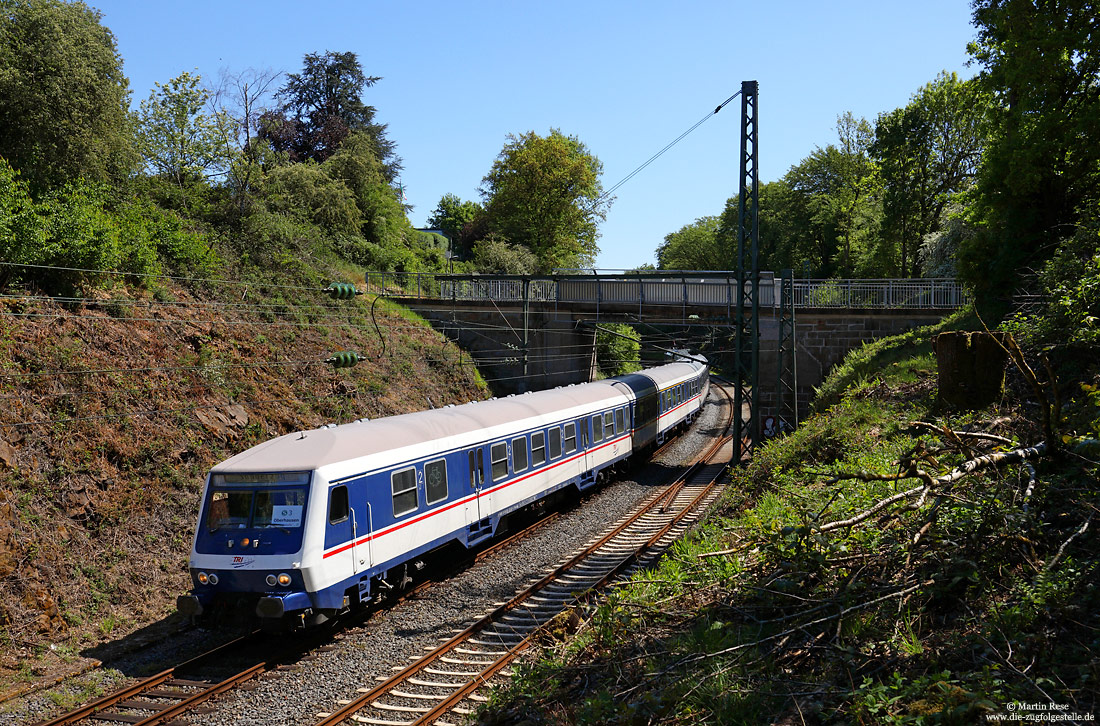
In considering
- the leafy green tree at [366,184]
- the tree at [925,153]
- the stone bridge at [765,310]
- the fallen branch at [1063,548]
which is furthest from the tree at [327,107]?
the fallen branch at [1063,548]

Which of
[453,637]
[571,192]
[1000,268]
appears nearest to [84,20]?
[453,637]

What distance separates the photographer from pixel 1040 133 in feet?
56.6

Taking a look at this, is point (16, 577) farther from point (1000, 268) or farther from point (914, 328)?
point (914, 328)

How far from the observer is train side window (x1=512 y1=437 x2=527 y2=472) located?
15195mm

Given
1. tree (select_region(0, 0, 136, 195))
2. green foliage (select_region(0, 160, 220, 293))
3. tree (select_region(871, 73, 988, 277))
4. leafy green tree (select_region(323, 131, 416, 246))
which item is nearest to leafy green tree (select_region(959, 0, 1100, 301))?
tree (select_region(871, 73, 988, 277))

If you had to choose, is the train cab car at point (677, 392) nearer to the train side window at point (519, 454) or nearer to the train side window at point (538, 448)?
the train side window at point (538, 448)

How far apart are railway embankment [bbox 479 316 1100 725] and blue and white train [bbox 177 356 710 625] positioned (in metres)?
3.10

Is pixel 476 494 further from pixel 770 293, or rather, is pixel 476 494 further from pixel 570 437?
pixel 770 293

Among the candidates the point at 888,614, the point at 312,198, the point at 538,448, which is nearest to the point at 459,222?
the point at 312,198

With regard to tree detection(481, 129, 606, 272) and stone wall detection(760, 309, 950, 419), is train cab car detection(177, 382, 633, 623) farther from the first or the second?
tree detection(481, 129, 606, 272)

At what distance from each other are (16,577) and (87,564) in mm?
1110

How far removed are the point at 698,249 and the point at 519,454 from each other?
74.1 meters

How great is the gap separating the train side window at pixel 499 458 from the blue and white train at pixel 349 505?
0.03 metres

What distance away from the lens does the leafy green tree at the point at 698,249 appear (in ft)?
274
